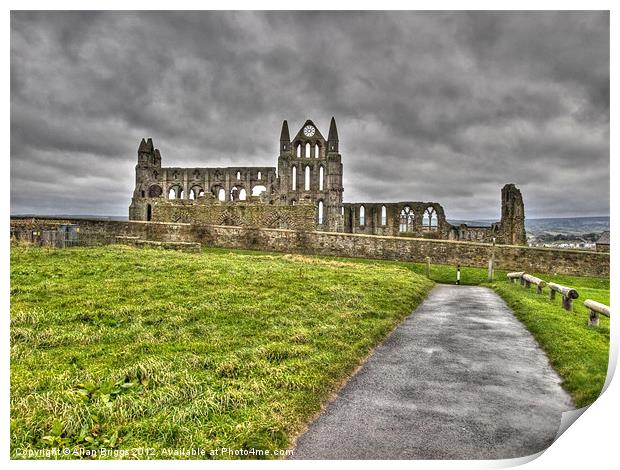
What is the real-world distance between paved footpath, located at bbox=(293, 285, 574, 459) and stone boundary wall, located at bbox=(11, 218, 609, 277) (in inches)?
528

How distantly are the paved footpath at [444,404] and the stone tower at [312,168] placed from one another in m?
55.1

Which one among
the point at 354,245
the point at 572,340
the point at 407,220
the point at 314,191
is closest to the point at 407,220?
the point at 407,220

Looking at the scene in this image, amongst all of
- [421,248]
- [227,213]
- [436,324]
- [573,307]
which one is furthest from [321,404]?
[227,213]

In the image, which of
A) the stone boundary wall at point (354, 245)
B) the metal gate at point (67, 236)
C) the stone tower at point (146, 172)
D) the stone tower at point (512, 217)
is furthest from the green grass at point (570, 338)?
the stone tower at point (146, 172)

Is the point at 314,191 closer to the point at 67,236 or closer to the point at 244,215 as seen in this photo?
the point at 244,215

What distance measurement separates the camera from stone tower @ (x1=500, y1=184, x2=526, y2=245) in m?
42.4

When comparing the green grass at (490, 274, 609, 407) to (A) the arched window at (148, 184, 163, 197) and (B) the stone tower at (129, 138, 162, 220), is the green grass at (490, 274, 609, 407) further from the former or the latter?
(A) the arched window at (148, 184, 163, 197)

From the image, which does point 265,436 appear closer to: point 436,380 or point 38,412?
point 38,412

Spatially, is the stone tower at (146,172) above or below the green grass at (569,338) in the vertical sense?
above

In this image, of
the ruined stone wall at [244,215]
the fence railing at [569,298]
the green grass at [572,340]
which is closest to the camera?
the green grass at [572,340]

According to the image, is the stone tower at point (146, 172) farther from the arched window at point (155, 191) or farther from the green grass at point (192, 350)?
the green grass at point (192, 350)

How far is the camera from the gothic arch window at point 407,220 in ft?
172

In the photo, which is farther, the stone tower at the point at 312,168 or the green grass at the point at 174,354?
the stone tower at the point at 312,168

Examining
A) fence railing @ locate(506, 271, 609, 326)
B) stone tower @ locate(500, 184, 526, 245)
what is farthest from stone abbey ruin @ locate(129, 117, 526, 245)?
fence railing @ locate(506, 271, 609, 326)
